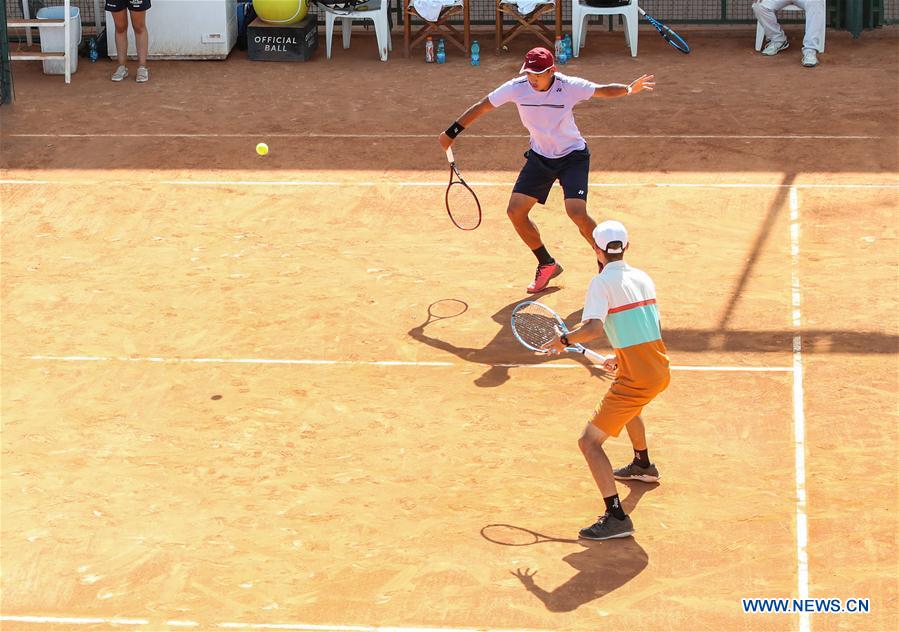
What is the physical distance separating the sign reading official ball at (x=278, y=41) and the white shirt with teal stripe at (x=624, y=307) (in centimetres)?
1177

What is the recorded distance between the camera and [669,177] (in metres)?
14.2

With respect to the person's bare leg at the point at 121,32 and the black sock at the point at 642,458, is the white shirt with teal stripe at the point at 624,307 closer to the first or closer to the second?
the black sock at the point at 642,458

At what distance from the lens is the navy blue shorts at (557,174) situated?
11211 millimetres

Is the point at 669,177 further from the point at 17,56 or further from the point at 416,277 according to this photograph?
the point at 17,56

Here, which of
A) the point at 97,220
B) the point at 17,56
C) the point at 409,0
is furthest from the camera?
the point at 409,0

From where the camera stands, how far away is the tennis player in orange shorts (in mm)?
7863

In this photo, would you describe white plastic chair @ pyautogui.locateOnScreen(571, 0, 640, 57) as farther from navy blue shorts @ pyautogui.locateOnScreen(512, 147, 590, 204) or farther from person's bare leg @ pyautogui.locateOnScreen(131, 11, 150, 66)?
navy blue shorts @ pyautogui.locateOnScreen(512, 147, 590, 204)

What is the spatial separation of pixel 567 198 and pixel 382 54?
27.3 feet

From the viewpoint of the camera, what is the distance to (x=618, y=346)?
7934mm

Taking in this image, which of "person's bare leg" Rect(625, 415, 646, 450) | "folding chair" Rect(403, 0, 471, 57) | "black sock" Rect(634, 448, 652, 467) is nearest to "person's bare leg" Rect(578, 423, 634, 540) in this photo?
"person's bare leg" Rect(625, 415, 646, 450)

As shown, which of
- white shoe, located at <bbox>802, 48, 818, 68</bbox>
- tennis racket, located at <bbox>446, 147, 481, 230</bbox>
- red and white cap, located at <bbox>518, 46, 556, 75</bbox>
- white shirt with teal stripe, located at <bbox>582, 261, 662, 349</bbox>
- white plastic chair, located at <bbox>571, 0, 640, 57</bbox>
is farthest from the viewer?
white plastic chair, located at <bbox>571, 0, 640, 57</bbox>

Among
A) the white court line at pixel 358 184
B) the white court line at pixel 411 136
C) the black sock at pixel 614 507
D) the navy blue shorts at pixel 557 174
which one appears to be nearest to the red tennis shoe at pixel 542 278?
the navy blue shorts at pixel 557 174

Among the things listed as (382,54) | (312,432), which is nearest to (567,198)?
(312,432)

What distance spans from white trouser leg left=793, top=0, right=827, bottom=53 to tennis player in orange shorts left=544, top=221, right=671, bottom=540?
1112 cm
